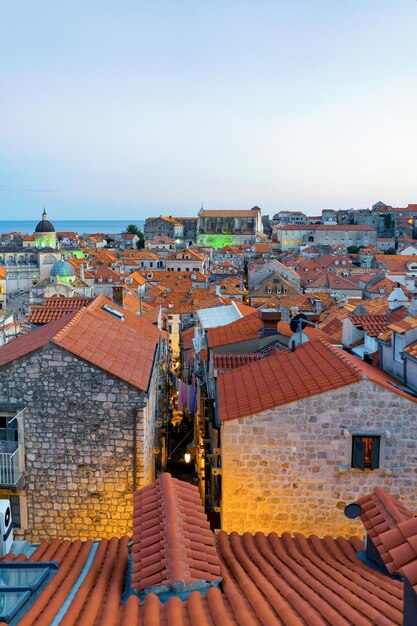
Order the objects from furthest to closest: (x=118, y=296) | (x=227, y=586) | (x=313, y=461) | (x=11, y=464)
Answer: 1. (x=118, y=296)
2. (x=11, y=464)
3. (x=313, y=461)
4. (x=227, y=586)

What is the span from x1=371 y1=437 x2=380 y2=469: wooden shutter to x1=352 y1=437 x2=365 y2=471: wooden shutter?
19 cm

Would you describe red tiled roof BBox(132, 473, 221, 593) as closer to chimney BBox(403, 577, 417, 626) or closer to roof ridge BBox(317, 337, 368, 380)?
chimney BBox(403, 577, 417, 626)

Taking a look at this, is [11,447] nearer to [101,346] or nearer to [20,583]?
[101,346]

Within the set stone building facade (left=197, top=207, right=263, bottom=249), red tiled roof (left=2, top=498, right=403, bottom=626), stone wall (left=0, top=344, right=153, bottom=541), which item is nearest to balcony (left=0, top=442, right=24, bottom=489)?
stone wall (left=0, top=344, right=153, bottom=541)

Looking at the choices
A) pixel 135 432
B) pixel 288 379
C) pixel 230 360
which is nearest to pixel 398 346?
pixel 288 379

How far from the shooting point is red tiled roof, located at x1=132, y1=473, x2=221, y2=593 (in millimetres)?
6344

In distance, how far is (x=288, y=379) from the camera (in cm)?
1220

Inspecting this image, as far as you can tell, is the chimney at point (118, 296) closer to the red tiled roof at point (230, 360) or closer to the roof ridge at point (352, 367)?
the red tiled roof at point (230, 360)

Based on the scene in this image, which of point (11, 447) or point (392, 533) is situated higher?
point (392, 533)

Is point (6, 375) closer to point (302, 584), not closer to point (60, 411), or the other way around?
point (60, 411)

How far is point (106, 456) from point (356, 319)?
35.4 feet

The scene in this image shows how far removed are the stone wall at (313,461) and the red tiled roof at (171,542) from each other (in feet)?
9.98

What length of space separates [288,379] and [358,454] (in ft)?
6.73

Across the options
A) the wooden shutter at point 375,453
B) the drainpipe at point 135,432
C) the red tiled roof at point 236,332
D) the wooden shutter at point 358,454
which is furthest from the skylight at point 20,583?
the red tiled roof at point 236,332
